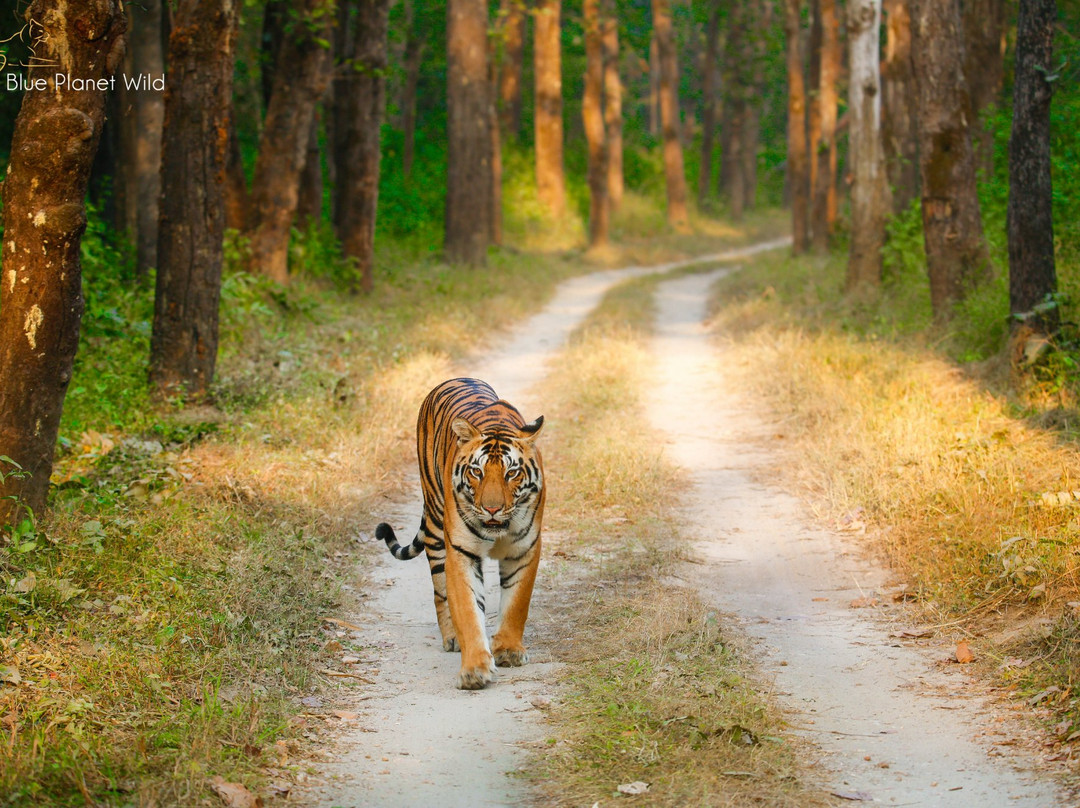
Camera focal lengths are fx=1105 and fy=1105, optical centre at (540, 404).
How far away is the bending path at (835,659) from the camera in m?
4.01

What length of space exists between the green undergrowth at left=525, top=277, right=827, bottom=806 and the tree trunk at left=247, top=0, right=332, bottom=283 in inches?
230

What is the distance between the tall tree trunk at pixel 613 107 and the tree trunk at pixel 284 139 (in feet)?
57.4

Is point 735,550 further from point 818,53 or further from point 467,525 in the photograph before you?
point 818,53

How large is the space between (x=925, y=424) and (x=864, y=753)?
4.45 metres

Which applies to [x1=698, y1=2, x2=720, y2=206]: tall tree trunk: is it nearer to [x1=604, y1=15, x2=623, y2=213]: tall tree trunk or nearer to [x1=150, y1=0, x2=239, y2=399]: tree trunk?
[x1=604, y1=15, x2=623, y2=213]: tall tree trunk

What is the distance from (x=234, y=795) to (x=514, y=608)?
5.81 ft

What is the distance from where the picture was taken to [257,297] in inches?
500

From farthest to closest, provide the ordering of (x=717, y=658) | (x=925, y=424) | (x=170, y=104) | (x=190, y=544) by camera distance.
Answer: (x=170, y=104), (x=925, y=424), (x=190, y=544), (x=717, y=658)

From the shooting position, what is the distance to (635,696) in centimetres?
456

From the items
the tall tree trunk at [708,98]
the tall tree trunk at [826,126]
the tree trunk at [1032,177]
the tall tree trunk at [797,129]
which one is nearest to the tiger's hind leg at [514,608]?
the tree trunk at [1032,177]

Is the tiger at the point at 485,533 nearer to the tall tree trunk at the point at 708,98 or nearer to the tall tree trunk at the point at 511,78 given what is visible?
the tall tree trunk at the point at 511,78

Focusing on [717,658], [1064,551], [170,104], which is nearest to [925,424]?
[1064,551]

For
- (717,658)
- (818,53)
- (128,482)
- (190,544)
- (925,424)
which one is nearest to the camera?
(717,658)

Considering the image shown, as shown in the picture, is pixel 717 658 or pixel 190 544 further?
pixel 190 544
